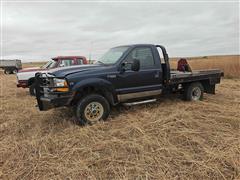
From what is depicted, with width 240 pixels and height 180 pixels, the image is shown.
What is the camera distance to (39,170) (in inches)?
105

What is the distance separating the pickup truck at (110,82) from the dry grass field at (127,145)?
43 centimetres

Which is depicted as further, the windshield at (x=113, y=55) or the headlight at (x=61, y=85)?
the windshield at (x=113, y=55)

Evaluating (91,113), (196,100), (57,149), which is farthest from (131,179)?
(196,100)

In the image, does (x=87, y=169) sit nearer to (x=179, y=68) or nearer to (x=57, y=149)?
(x=57, y=149)

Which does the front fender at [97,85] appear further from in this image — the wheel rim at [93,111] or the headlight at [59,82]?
the wheel rim at [93,111]

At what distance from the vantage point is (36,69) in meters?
7.89

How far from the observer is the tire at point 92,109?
13.4 feet

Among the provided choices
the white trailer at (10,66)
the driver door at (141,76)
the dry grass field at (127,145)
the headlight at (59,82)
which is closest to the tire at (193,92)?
the dry grass field at (127,145)

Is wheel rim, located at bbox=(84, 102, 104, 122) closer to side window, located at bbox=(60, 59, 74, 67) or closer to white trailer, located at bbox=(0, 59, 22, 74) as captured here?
side window, located at bbox=(60, 59, 74, 67)

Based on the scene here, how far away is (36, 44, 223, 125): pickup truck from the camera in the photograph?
4001 mm

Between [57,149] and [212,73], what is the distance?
5.42m

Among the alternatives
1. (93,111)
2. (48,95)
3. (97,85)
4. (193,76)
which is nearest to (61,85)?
(48,95)

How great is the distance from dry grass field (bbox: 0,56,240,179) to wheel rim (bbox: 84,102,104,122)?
25cm

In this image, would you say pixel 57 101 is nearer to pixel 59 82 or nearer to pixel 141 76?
pixel 59 82
